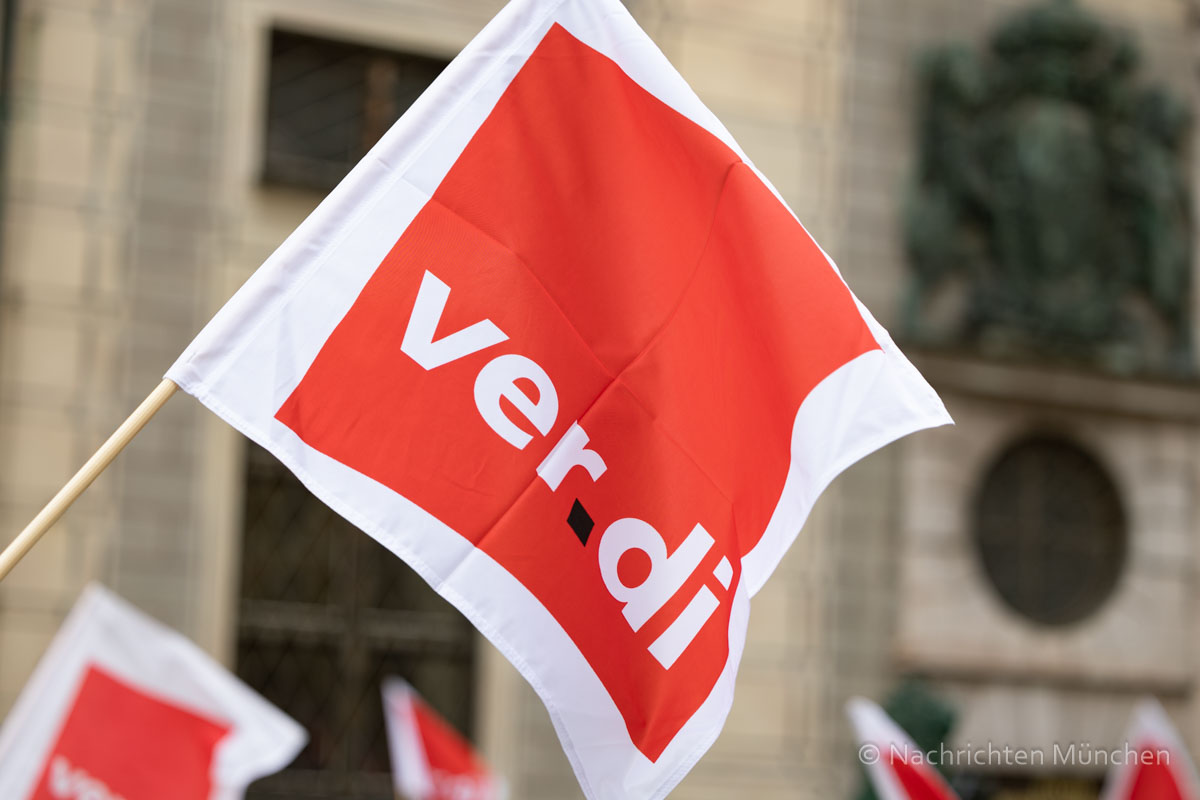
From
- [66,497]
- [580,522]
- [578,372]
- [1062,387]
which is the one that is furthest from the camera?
[1062,387]

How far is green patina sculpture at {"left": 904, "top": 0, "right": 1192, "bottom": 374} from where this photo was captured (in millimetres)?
17016

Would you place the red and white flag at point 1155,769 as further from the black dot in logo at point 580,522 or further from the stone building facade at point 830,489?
the stone building facade at point 830,489

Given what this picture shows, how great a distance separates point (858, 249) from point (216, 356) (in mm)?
12957

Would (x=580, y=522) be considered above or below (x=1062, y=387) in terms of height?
below

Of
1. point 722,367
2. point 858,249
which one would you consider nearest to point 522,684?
point 858,249

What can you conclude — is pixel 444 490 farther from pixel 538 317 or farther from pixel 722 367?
pixel 722 367

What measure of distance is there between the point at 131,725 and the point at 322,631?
714 centimetres

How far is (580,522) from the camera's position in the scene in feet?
15.3

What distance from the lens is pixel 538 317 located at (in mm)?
4754

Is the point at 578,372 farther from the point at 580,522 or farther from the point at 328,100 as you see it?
the point at 328,100

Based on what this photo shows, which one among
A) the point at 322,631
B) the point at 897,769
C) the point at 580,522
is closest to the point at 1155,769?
the point at 897,769

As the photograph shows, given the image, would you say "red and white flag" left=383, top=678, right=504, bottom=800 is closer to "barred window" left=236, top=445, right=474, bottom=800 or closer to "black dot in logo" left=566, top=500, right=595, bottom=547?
"barred window" left=236, top=445, right=474, bottom=800

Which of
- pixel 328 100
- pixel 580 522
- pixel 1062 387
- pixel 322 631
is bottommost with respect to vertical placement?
pixel 322 631

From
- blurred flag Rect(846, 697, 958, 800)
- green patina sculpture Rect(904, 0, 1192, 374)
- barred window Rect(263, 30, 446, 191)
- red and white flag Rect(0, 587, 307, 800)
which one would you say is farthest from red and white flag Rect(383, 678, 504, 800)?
green patina sculpture Rect(904, 0, 1192, 374)
